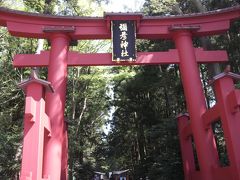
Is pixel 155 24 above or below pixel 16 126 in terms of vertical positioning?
above

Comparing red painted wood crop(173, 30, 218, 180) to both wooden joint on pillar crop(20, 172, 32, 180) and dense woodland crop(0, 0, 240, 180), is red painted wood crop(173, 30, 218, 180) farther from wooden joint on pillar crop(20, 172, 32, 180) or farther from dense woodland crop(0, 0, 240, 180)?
wooden joint on pillar crop(20, 172, 32, 180)

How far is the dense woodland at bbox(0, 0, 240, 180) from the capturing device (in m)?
12.3

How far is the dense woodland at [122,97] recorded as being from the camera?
1233 cm

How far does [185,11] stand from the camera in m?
15.3

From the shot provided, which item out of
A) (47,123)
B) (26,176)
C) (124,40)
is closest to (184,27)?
(124,40)

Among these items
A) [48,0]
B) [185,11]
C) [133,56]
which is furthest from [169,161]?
[48,0]

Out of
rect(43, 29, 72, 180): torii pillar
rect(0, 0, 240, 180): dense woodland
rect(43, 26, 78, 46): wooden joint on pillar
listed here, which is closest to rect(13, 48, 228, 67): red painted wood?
rect(43, 29, 72, 180): torii pillar

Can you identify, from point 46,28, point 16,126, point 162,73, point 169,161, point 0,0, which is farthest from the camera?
point 162,73

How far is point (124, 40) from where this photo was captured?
365 inches

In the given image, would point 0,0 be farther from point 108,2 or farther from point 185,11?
point 185,11

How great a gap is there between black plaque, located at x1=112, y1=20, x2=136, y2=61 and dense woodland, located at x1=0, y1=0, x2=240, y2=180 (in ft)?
11.0

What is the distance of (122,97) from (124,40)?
11.8 m

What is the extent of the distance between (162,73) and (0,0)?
875 cm

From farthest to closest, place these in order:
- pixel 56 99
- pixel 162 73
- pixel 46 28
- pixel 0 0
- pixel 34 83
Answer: pixel 162 73 → pixel 0 0 → pixel 46 28 → pixel 56 99 → pixel 34 83
